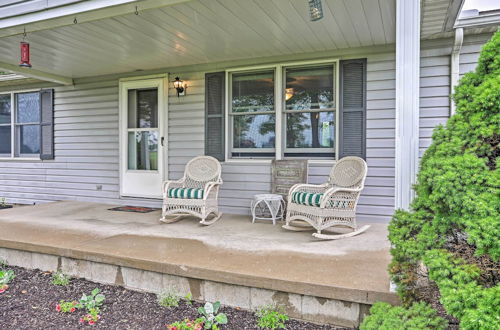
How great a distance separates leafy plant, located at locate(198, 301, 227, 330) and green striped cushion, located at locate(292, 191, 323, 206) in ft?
5.14

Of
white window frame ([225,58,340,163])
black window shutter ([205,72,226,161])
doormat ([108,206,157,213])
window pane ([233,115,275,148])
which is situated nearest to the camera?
white window frame ([225,58,340,163])

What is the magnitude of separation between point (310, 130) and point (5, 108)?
613 cm

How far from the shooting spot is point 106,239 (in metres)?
3.38

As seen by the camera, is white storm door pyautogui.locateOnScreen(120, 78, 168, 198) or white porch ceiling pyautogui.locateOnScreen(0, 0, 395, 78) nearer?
white porch ceiling pyautogui.locateOnScreen(0, 0, 395, 78)

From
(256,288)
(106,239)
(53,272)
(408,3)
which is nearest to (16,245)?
(53,272)

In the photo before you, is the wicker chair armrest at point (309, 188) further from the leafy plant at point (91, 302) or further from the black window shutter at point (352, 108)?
the leafy plant at point (91, 302)

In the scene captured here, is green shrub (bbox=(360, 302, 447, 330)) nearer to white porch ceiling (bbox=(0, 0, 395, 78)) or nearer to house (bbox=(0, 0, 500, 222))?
house (bbox=(0, 0, 500, 222))

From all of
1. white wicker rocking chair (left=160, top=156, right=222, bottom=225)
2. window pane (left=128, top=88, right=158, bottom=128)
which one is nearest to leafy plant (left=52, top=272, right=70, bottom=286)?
white wicker rocking chair (left=160, top=156, right=222, bottom=225)

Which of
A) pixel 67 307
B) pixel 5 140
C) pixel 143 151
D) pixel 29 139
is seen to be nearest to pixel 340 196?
pixel 67 307

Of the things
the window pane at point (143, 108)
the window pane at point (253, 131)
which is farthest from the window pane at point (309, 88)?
the window pane at point (143, 108)

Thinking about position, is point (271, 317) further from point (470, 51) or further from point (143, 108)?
point (143, 108)

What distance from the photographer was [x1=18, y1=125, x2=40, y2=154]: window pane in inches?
260

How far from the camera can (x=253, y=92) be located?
491 centimetres

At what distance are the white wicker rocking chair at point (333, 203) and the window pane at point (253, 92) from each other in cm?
150
